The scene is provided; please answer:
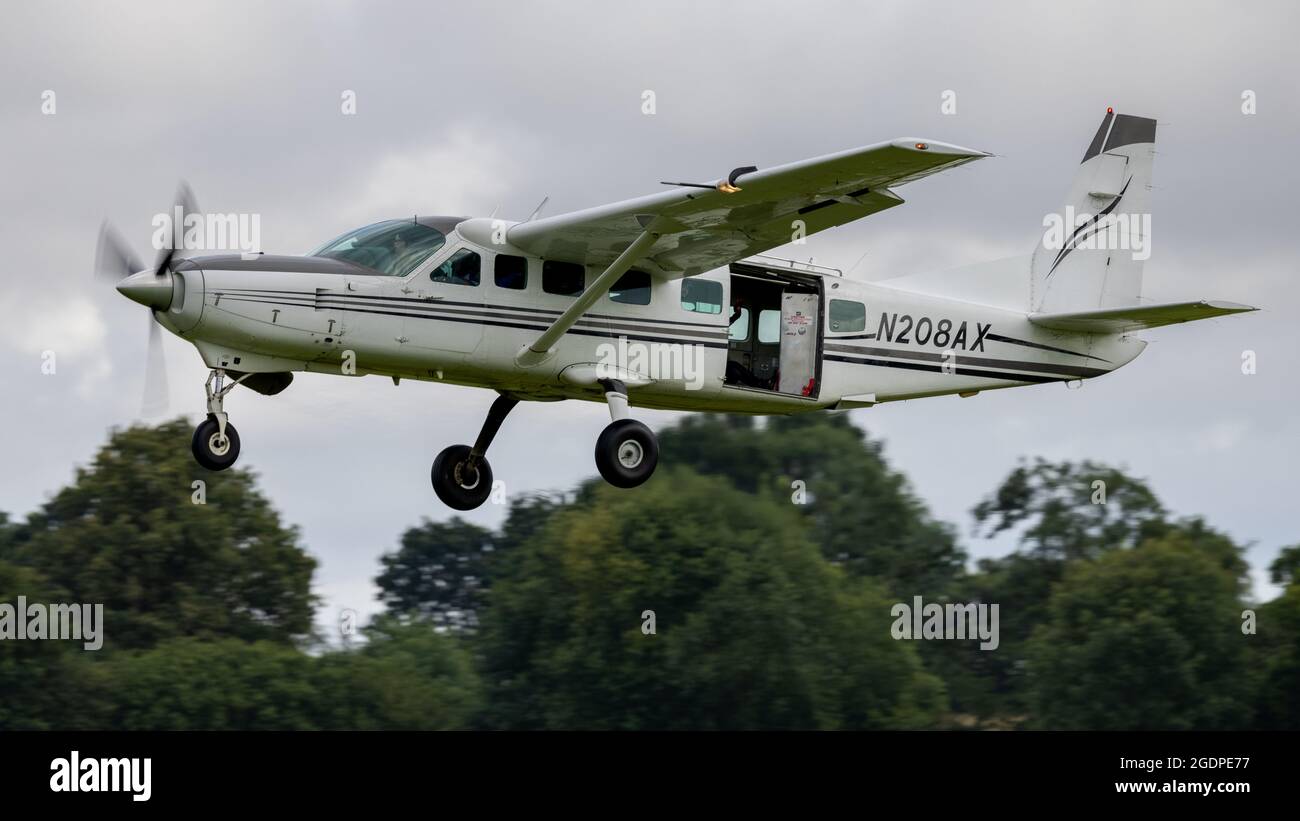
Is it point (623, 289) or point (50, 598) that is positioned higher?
point (623, 289)

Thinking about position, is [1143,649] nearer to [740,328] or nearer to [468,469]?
[740,328]

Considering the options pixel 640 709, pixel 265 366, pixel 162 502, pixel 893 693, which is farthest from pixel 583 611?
pixel 265 366

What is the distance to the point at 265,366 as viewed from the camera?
16.3m

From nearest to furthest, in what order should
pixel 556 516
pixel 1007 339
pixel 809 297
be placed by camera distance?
pixel 809 297 < pixel 1007 339 < pixel 556 516

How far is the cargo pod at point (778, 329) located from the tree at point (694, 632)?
23.8 meters

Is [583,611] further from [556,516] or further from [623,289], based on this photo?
[623,289]

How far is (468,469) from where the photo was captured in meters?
18.8

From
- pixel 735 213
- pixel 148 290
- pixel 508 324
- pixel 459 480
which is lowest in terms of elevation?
pixel 459 480

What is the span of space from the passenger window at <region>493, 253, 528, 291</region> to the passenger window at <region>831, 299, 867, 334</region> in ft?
11.8

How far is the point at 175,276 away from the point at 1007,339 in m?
9.22

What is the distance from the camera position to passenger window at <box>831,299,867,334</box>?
18.7 metres

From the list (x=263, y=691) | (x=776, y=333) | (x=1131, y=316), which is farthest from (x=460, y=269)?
(x=263, y=691)

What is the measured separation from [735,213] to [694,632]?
87.4ft

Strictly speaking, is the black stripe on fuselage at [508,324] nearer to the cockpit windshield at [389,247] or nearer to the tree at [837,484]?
the cockpit windshield at [389,247]
